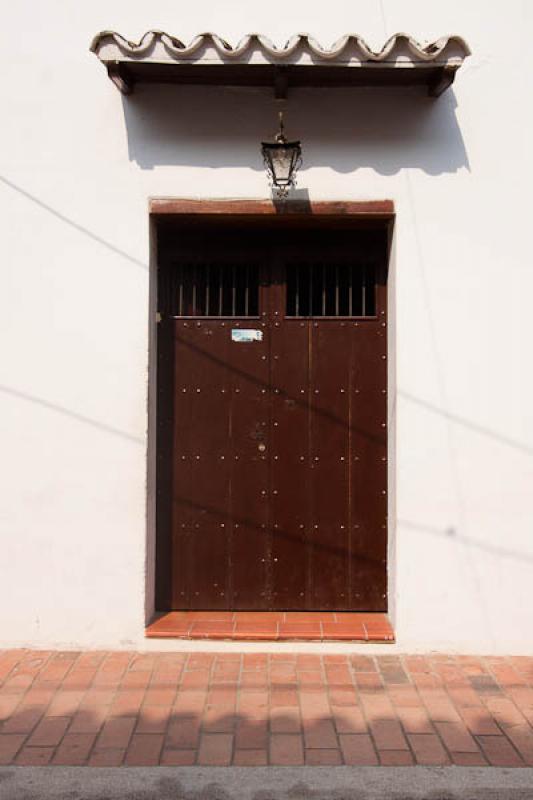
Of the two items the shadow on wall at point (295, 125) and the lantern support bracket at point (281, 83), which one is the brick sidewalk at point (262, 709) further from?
the lantern support bracket at point (281, 83)

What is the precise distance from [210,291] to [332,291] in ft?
2.80

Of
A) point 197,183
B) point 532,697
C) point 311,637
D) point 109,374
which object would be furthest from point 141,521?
point 532,697

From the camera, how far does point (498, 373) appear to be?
473cm

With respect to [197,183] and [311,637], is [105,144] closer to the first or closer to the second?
[197,183]

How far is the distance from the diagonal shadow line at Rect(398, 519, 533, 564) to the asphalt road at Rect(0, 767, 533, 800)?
61.1 inches

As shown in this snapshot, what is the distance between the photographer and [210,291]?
17.0 feet

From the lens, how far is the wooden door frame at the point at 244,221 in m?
4.77

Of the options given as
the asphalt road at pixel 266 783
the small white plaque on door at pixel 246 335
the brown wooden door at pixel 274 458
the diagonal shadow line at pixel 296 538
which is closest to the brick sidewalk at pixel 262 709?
the asphalt road at pixel 266 783

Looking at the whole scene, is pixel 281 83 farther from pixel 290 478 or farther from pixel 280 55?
pixel 290 478

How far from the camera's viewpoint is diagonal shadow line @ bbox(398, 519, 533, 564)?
4699 mm

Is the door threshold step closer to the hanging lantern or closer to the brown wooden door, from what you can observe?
the brown wooden door

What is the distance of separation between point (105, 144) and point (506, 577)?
3.79 m

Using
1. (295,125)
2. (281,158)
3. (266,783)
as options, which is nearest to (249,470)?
(281,158)

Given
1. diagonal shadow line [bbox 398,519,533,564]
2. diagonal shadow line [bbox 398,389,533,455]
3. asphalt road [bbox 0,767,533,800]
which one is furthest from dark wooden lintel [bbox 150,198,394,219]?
asphalt road [bbox 0,767,533,800]
